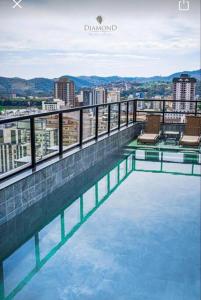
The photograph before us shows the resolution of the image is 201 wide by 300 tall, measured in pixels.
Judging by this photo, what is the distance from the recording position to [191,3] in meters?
10.3

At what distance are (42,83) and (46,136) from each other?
169 inches

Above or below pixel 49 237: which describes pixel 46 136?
above

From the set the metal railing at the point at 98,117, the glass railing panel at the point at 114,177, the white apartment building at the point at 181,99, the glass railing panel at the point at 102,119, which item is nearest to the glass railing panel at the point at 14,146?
the metal railing at the point at 98,117

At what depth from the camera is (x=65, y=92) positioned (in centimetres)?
727

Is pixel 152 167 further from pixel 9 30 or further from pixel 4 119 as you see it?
pixel 9 30

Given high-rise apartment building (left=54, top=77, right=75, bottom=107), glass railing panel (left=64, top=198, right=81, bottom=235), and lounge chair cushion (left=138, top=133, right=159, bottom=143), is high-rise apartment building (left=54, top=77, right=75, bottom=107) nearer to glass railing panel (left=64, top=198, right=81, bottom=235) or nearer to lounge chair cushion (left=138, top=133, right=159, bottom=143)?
glass railing panel (left=64, top=198, right=81, bottom=235)

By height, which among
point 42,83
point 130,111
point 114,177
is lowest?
point 114,177

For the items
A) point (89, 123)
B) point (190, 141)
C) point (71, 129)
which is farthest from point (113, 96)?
point (71, 129)

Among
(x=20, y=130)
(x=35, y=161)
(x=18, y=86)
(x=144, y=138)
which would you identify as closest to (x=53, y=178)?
(x=35, y=161)

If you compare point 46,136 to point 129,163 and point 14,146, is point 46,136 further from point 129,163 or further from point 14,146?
point 129,163

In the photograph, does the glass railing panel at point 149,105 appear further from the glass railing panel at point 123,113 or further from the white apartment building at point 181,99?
the glass railing panel at point 123,113

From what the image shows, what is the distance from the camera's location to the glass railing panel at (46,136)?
4.70m

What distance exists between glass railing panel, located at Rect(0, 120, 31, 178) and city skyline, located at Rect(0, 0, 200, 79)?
16.5 feet

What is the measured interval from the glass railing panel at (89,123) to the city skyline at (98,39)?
10.8ft
